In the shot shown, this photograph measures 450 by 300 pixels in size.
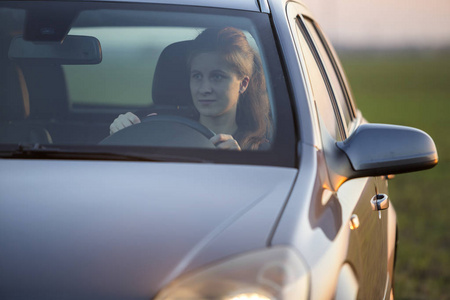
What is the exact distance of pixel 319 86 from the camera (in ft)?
10.8

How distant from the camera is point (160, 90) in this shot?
10.3 ft

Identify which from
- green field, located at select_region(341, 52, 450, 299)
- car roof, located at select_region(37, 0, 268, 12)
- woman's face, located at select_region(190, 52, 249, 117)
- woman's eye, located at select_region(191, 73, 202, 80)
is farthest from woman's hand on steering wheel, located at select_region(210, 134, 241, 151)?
green field, located at select_region(341, 52, 450, 299)

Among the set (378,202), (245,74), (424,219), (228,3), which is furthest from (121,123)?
(424,219)

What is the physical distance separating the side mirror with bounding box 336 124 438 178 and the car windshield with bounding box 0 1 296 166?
9.0 inches

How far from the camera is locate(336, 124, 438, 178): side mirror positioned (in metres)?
2.70

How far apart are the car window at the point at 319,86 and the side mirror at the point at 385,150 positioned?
0.20 meters

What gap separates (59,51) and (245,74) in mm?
841

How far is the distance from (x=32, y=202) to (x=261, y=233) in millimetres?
659

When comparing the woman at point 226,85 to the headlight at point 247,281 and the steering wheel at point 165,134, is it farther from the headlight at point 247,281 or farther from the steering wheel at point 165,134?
the headlight at point 247,281

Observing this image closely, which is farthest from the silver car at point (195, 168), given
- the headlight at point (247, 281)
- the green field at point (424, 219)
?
the green field at point (424, 219)

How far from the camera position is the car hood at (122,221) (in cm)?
202

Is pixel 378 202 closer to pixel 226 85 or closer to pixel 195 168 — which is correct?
pixel 226 85

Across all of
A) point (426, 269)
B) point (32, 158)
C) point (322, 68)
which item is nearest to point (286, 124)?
point (32, 158)

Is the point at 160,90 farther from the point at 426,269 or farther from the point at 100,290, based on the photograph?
Result: the point at 426,269
